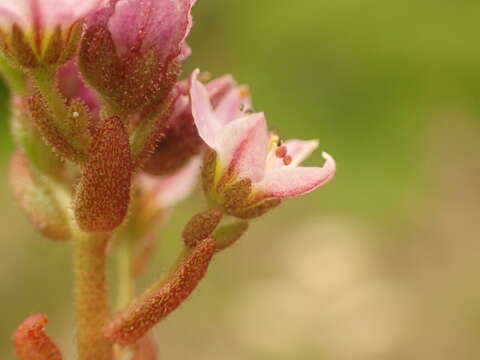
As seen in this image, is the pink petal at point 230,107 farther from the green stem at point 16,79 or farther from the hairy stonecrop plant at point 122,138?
the green stem at point 16,79

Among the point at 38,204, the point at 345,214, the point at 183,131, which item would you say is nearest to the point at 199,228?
the point at 183,131

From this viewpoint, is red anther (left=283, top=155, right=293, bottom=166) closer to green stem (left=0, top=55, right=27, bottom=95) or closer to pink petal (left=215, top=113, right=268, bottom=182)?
pink petal (left=215, top=113, right=268, bottom=182)

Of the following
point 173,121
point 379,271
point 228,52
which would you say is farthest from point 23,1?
point 228,52

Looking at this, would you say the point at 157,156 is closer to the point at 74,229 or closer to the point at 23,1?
the point at 74,229

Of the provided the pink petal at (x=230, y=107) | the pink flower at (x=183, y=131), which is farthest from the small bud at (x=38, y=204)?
the pink petal at (x=230, y=107)

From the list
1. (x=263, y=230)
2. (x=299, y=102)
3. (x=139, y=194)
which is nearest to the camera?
(x=139, y=194)

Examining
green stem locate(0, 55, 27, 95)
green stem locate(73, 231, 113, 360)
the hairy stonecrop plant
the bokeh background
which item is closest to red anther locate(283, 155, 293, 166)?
the hairy stonecrop plant
